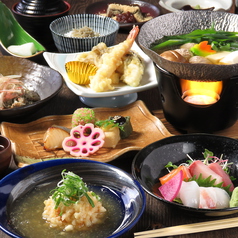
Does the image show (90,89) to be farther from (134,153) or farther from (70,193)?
(70,193)

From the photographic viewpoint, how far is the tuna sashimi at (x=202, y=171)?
1.36 m

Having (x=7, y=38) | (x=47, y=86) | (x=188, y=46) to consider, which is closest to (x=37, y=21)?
(x=7, y=38)

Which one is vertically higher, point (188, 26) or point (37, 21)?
point (188, 26)

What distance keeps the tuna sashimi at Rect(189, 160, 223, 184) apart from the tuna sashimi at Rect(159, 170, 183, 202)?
83 millimetres

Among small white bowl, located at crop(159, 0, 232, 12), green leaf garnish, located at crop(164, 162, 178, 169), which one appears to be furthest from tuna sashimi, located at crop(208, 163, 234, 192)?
small white bowl, located at crop(159, 0, 232, 12)

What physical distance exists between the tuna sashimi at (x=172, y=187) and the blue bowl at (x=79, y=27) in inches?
50.2

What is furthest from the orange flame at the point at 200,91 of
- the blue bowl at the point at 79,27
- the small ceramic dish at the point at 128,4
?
the small ceramic dish at the point at 128,4

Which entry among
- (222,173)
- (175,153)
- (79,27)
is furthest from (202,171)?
(79,27)

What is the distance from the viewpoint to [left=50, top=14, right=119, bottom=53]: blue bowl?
2381 mm

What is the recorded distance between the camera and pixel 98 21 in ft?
8.83

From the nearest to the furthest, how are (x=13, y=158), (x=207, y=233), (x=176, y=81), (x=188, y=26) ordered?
(x=207, y=233) < (x=13, y=158) < (x=176, y=81) < (x=188, y=26)

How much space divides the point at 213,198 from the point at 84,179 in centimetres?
43

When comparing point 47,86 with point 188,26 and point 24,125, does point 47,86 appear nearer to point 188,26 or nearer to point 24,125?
point 24,125

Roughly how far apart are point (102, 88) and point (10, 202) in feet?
2.68
